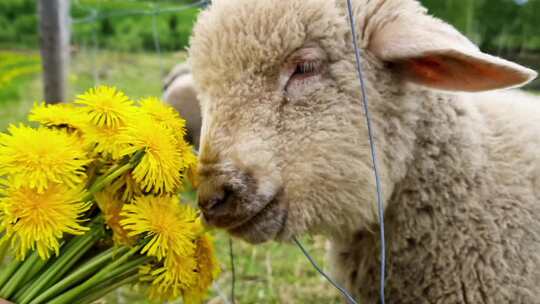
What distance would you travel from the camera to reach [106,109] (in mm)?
1918

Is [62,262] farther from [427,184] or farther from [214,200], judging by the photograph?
[427,184]

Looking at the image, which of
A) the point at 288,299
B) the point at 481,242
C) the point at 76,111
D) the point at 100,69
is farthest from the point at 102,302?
the point at 100,69

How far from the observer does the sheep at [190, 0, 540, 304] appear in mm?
1788

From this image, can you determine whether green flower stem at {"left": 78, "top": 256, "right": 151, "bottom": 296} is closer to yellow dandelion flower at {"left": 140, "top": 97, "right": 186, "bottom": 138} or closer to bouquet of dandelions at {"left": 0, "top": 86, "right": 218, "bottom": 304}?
bouquet of dandelions at {"left": 0, "top": 86, "right": 218, "bottom": 304}

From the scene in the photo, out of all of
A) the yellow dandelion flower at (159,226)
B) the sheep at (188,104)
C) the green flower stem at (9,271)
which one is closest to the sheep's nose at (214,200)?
the yellow dandelion flower at (159,226)

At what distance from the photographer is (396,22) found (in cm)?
187

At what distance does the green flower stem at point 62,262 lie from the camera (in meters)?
1.81

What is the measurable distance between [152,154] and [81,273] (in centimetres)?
42

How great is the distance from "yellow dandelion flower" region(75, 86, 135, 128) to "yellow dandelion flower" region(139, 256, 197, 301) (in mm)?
454

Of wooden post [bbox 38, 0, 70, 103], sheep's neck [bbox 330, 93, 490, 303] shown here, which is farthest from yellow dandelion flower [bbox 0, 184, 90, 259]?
wooden post [bbox 38, 0, 70, 103]

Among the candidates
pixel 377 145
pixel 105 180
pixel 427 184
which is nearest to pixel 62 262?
pixel 105 180

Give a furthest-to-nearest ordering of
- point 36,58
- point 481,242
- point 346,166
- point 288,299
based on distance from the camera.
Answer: point 36,58, point 288,299, point 481,242, point 346,166

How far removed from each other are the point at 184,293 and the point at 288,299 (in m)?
1.36

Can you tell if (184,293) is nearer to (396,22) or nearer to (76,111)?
(76,111)
